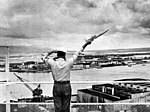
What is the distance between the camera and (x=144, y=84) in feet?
11.4

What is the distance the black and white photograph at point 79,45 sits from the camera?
348 cm

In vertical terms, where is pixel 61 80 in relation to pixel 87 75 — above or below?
above

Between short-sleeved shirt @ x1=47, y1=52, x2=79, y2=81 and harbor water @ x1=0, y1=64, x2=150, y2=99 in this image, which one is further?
harbor water @ x1=0, y1=64, x2=150, y2=99

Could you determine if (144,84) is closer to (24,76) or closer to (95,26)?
(95,26)

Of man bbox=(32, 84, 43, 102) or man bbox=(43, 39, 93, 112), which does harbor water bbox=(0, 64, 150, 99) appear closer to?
man bbox=(32, 84, 43, 102)

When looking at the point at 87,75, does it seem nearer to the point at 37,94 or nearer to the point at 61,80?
the point at 37,94

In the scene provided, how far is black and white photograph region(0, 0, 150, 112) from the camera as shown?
348cm

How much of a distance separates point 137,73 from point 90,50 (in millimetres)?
695

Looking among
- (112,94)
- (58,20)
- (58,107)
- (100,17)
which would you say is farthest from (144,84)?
(58,107)

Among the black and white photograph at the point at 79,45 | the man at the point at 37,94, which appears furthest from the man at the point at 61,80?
the man at the point at 37,94

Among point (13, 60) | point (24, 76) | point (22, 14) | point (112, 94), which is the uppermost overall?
point (22, 14)

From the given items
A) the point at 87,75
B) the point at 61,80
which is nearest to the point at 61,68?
the point at 61,80

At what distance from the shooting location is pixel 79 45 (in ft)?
12.0

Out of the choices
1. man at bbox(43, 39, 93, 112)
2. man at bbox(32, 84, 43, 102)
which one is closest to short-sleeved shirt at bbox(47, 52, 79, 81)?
man at bbox(43, 39, 93, 112)
